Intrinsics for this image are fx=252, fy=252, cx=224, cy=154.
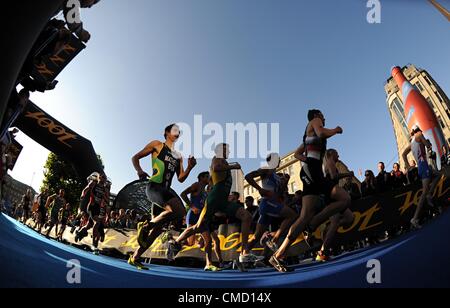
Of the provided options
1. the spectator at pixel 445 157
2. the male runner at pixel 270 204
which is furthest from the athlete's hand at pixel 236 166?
the spectator at pixel 445 157

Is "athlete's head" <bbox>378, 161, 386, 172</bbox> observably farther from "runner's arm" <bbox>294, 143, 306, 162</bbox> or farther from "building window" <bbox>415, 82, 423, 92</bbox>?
"runner's arm" <bbox>294, 143, 306, 162</bbox>

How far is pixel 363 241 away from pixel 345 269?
1979mm

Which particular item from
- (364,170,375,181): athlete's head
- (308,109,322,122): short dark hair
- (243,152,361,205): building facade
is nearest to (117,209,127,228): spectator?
(243,152,361,205): building facade

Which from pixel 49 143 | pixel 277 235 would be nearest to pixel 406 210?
pixel 277 235

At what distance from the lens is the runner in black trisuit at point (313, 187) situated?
3059 mm

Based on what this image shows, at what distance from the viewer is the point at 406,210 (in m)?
4.32

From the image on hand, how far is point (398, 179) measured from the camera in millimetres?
4836

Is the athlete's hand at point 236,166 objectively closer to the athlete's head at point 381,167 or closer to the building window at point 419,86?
the athlete's head at point 381,167

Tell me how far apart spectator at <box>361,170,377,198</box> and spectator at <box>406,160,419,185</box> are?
1.86 ft

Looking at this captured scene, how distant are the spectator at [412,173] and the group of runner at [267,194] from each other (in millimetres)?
106

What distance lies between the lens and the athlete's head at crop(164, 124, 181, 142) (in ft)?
13.6

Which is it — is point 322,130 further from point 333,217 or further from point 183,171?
point 183,171
